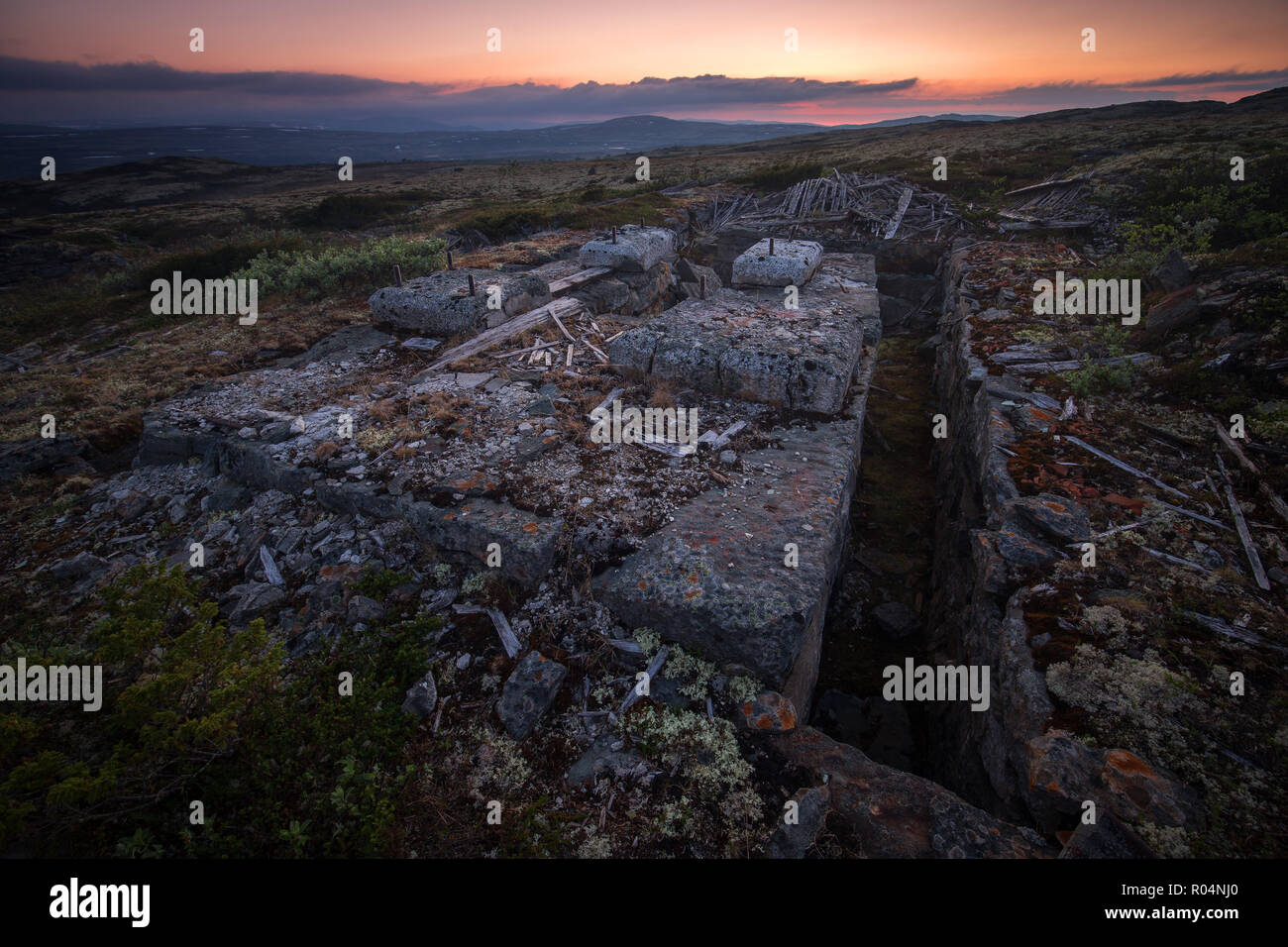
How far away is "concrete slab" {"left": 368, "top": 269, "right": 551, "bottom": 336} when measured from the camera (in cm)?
853

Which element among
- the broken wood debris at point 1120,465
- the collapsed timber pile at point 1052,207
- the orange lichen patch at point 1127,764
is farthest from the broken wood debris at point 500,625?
the collapsed timber pile at point 1052,207

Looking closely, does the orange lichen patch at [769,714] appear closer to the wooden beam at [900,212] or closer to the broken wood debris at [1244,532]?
the broken wood debris at [1244,532]

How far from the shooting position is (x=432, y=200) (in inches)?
1414

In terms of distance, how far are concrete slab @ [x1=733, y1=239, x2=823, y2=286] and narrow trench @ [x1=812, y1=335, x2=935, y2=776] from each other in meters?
2.94

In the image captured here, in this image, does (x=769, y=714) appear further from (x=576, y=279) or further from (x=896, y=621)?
(x=576, y=279)

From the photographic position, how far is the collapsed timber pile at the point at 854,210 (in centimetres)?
1587

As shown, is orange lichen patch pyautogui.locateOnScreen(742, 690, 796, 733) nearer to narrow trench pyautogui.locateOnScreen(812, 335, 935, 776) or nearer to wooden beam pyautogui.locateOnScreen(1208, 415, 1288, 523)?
narrow trench pyautogui.locateOnScreen(812, 335, 935, 776)

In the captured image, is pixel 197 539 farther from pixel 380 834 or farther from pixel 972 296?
pixel 972 296

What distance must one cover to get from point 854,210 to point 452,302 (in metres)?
14.1

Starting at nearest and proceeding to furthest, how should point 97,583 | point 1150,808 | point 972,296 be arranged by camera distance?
point 1150,808 < point 97,583 < point 972,296

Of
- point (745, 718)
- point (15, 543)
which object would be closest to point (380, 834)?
point (745, 718)

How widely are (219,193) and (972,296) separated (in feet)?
273

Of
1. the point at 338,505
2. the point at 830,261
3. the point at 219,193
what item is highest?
the point at 219,193

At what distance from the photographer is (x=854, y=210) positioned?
658 inches
